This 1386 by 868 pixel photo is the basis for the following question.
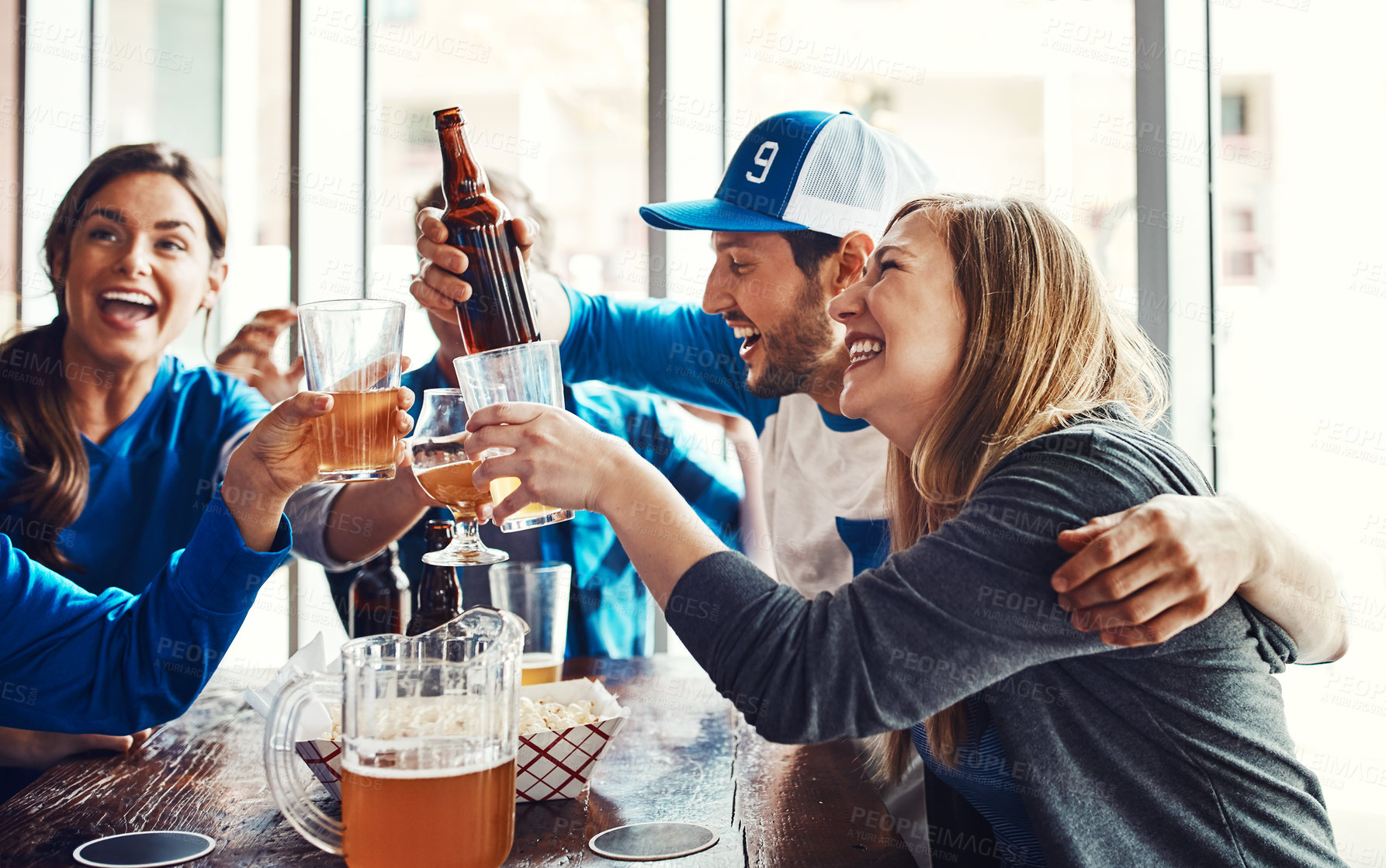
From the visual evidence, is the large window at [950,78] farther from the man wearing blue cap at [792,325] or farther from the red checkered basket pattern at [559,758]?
the red checkered basket pattern at [559,758]

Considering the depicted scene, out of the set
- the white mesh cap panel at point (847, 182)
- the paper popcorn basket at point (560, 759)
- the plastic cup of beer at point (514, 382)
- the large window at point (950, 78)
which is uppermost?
the large window at point (950, 78)

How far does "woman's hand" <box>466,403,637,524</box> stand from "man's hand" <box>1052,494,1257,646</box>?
1.29 ft

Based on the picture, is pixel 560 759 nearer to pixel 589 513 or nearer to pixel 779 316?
pixel 779 316

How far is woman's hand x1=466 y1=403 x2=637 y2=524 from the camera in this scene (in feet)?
3.03

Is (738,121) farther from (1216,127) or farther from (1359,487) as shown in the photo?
(1359,487)

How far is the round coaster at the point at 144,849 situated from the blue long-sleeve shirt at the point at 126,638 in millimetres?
242

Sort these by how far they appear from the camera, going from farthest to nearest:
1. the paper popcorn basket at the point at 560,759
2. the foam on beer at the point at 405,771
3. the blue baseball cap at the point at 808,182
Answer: the blue baseball cap at the point at 808,182, the paper popcorn basket at the point at 560,759, the foam on beer at the point at 405,771

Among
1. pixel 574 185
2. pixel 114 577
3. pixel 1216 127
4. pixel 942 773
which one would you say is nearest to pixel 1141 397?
pixel 942 773

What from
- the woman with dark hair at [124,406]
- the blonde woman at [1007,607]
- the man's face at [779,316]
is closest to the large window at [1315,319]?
the man's face at [779,316]

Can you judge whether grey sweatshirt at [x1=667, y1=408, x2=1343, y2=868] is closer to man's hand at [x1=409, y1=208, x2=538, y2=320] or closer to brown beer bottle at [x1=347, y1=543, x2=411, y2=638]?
man's hand at [x1=409, y1=208, x2=538, y2=320]

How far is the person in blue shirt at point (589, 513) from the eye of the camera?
78.7 inches

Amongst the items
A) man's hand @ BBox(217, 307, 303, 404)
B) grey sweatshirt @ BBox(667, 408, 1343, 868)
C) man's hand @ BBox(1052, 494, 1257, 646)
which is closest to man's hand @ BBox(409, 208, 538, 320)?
grey sweatshirt @ BBox(667, 408, 1343, 868)

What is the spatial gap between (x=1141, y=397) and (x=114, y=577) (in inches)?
67.9

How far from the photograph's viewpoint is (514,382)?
100cm
